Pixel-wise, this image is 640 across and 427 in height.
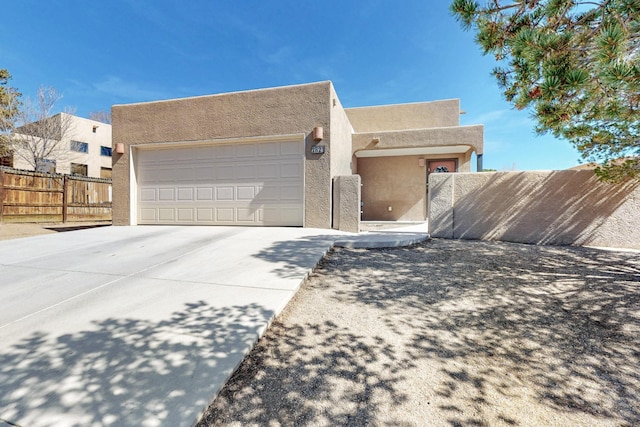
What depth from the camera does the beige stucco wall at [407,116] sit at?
11.1m

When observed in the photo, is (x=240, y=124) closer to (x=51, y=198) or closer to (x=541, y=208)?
(x=541, y=208)

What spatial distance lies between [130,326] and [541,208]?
7.20 metres

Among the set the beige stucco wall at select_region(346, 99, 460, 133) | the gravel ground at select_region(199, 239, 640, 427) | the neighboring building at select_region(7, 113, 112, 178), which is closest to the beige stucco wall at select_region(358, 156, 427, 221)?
the beige stucco wall at select_region(346, 99, 460, 133)

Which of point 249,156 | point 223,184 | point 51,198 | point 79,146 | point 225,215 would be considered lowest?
point 225,215

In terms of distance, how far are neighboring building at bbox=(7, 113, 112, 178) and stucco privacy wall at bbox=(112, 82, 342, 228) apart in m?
13.5

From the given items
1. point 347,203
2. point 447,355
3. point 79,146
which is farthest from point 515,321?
point 79,146

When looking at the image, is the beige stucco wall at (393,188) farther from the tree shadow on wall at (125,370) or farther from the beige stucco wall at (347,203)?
the tree shadow on wall at (125,370)

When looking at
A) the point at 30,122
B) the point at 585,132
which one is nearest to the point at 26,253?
the point at 585,132

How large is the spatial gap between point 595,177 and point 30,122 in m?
25.3

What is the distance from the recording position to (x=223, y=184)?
771 centimetres

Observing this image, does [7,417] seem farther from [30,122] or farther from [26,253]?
[30,122]

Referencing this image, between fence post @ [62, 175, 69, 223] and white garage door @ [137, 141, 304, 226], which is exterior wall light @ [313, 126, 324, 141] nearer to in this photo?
white garage door @ [137, 141, 304, 226]

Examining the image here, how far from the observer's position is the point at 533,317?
260cm

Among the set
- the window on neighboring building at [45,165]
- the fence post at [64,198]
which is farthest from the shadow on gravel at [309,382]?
the window on neighboring building at [45,165]
